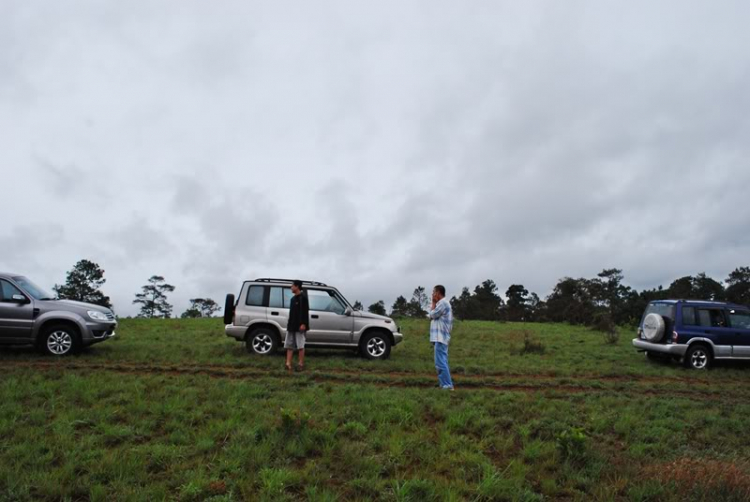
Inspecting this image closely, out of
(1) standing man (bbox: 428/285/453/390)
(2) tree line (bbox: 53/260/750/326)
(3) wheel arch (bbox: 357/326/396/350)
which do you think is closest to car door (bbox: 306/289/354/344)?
(3) wheel arch (bbox: 357/326/396/350)

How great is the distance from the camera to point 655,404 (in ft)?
26.2

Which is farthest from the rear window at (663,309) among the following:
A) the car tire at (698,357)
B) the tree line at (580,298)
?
the tree line at (580,298)

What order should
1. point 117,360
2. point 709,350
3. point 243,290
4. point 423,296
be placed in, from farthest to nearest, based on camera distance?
point 423,296 < point 709,350 < point 243,290 < point 117,360

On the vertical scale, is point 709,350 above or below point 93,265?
below

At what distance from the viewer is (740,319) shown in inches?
507

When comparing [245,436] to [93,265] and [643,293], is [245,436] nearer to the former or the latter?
[93,265]

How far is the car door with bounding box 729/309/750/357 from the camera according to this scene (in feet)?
41.1

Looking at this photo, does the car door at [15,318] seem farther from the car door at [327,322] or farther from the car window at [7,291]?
the car door at [327,322]

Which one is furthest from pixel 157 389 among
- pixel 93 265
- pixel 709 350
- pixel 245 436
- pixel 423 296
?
pixel 93 265

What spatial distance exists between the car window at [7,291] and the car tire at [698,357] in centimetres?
1661

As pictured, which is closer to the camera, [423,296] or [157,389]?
[157,389]

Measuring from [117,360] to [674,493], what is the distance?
10319 mm

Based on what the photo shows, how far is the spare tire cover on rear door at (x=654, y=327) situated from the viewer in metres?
12.5

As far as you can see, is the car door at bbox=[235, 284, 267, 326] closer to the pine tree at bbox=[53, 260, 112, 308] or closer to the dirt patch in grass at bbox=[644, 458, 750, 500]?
the dirt patch in grass at bbox=[644, 458, 750, 500]
